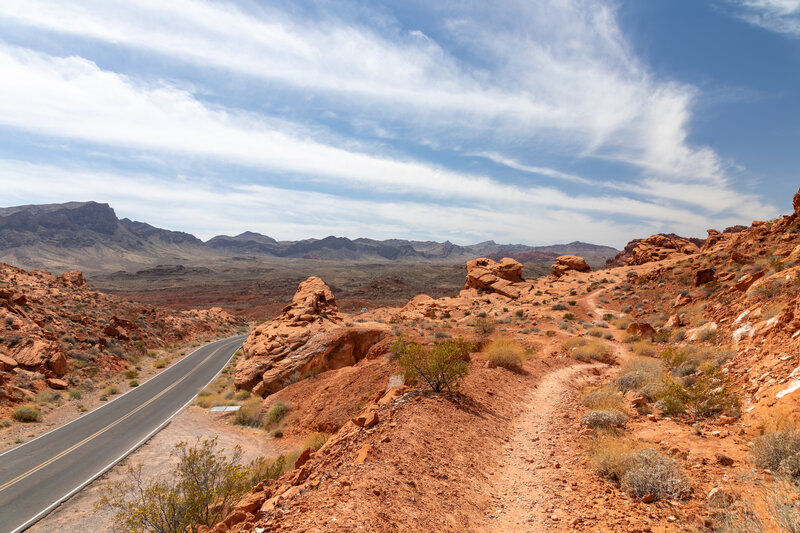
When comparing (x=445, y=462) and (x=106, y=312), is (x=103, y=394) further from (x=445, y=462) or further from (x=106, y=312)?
(x=445, y=462)

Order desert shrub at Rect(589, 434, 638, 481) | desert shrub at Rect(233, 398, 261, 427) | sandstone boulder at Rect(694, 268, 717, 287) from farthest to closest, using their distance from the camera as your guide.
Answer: sandstone boulder at Rect(694, 268, 717, 287)
desert shrub at Rect(233, 398, 261, 427)
desert shrub at Rect(589, 434, 638, 481)

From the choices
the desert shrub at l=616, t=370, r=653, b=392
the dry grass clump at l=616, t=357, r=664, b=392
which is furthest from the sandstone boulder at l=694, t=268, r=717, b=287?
the desert shrub at l=616, t=370, r=653, b=392

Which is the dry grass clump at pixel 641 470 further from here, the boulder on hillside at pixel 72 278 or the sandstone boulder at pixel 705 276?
the boulder on hillside at pixel 72 278

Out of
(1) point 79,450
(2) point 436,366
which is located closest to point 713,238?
(2) point 436,366

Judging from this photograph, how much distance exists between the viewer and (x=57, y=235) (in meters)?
196

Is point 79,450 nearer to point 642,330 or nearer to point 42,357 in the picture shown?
point 42,357

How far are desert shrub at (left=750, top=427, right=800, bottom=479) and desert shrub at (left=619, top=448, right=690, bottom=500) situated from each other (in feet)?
3.44

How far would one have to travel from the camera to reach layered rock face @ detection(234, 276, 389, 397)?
65.4 feet

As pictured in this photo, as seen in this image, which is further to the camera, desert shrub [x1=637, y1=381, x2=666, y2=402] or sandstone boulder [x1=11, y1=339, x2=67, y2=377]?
sandstone boulder [x1=11, y1=339, x2=67, y2=377]

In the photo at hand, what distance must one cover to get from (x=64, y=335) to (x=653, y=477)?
3633 centimetres

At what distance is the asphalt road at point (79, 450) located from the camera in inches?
468

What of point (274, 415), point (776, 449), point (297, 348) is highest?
point (776, 449)

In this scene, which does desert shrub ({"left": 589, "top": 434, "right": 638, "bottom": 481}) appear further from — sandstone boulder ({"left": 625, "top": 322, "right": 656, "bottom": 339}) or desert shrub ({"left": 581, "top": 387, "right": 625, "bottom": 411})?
sandstone boulder ({"left": 625, "top": 322, "right": 656, "bottom": 339})

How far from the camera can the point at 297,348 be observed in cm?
2119
